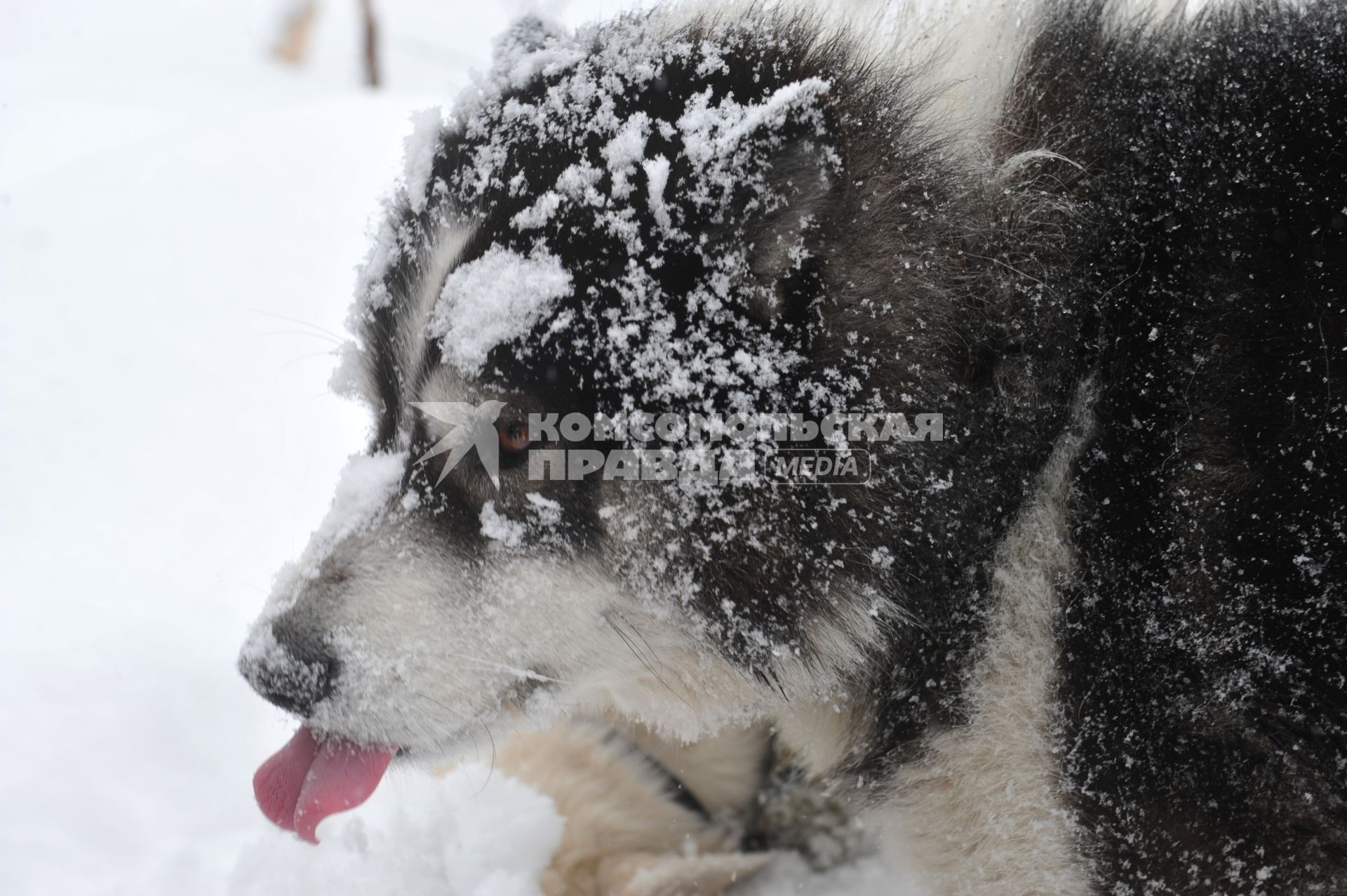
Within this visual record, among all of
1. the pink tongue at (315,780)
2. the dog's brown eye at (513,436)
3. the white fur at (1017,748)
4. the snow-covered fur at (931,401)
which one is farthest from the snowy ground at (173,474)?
the dog's brown eye at (513,436)

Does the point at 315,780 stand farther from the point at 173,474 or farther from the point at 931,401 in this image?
the point at 173,474

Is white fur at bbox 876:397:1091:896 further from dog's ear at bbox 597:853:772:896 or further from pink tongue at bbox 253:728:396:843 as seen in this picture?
pink tongue at bbox 253:728:396:843

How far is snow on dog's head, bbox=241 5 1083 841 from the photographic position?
1.60m

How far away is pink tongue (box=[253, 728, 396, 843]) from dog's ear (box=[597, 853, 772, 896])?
0.68 metres

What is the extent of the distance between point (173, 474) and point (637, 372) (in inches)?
88.6

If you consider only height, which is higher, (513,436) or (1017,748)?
(513,436)

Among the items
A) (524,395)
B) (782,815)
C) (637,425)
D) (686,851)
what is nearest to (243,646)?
(524,395)

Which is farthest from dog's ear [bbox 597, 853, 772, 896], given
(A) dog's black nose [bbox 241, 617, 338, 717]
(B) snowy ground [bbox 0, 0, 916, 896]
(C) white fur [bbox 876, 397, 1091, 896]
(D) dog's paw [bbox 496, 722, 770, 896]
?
(A) dog's black nose [bbox 241, 617, 338, 717]

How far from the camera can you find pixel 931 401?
1657 mm

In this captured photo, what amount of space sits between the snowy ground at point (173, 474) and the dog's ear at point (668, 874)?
122 millimetres

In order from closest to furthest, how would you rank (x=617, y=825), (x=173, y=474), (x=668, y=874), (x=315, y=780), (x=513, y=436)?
(x=513, y=436), (x=315, y=780), (x=668, y=874), (x=617, y=825), (x=173, y=474)

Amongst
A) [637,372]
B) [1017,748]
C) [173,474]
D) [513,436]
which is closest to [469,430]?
[513,436]

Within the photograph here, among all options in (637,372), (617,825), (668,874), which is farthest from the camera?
(617,825)

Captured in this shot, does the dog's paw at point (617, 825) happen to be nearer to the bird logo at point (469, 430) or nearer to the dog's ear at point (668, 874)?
the dog's ear at point (668, 874)
